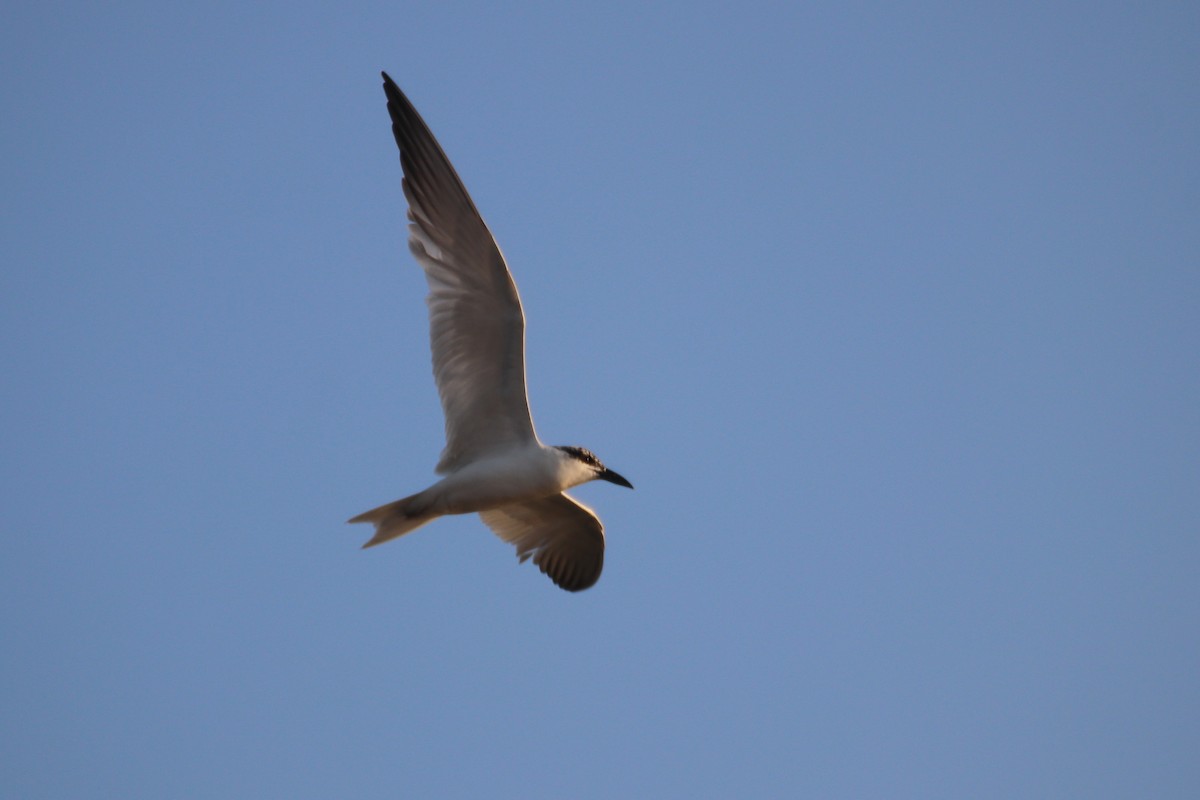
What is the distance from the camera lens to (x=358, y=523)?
9.49 meters

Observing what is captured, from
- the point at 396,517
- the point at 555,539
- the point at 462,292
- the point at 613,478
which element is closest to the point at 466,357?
the point at 462,292

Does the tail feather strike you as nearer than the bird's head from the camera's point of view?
Yes

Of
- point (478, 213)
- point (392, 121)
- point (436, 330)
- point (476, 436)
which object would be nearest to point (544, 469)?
point (476, 436)

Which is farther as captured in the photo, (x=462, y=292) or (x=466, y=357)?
(x=466, y=357)

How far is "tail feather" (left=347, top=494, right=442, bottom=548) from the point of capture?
374 inches

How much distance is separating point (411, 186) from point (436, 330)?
109 centimetres

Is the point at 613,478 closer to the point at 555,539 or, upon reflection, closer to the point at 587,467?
the point at 587,467

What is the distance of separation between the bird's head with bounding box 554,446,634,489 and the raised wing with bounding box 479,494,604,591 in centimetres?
71

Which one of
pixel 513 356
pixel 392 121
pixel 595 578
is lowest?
pixel 595 578

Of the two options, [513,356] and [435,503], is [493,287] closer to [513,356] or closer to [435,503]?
[513,356]

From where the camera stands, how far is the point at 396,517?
379 inches

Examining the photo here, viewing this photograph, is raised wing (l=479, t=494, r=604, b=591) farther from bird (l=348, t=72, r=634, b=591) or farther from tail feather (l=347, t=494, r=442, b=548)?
tail feather (l=347, t=494, r=442, b=548)

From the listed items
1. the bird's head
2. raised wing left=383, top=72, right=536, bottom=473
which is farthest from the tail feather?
the bird's head

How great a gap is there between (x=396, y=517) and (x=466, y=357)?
4.31ft
